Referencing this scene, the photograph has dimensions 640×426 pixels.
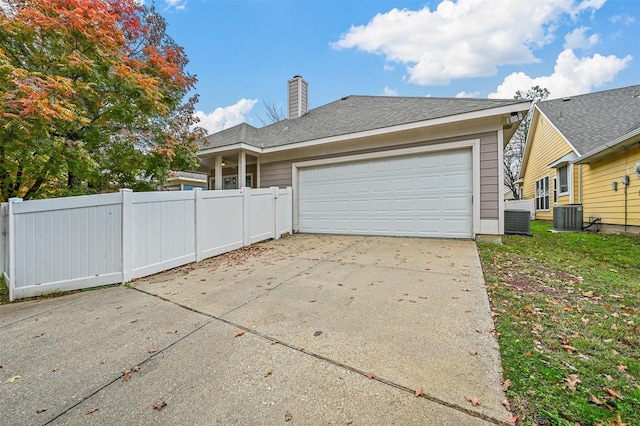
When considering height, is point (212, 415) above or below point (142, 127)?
below

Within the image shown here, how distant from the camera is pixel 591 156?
337 inches

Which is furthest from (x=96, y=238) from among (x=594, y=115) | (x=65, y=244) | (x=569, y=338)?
(x=594, y=115)

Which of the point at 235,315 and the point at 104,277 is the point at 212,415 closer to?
the point at 235,315

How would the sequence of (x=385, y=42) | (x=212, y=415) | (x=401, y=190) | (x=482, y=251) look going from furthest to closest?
1. (x=385, y=42)
2. (x=401, y=190)
3. (x=482, y=251)
4. (x=212, y=415)

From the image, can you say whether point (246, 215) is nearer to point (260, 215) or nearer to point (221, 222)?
point (260, 215)

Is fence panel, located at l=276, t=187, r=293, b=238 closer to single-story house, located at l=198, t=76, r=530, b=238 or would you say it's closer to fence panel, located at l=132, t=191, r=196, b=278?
single-story house, located at l=198, t=76, r=530, b=238

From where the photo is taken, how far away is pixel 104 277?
3854mm

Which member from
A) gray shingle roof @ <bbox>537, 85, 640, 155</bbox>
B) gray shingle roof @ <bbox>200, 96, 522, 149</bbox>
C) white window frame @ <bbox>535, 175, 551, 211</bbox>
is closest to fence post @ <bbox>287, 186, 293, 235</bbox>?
gray shingle roof @ <bbox>200, 96, 522, 149</bbox>

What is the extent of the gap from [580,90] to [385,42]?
65.5ft

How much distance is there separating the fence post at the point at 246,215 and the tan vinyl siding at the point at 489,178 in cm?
555

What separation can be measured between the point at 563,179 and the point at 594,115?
3.06m

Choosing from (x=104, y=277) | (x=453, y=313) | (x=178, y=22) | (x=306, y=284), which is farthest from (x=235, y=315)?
(x=178, y=22)

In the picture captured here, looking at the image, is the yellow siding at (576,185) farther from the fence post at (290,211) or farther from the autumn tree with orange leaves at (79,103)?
the autumn tree with orange leaves at (79,103)

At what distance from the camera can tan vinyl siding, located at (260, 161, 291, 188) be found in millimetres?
8875
